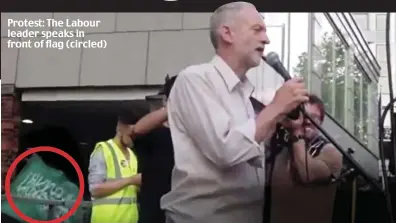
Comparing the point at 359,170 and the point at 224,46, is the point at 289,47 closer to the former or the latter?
the point at 224,46

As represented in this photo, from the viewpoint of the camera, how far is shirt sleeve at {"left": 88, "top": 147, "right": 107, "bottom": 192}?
2.50m

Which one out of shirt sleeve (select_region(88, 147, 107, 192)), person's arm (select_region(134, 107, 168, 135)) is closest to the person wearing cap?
person's arm (select_region(134, 107, 168, 135))

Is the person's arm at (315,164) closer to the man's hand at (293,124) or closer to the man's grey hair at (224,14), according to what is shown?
the man's hand at (293,124)

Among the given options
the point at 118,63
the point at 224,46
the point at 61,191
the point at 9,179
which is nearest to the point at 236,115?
the point at 224,46

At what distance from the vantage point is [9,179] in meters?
2.55

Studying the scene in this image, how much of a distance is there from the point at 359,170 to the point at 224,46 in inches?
26.6

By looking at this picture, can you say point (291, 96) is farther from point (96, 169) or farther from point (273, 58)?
point (96, 169)

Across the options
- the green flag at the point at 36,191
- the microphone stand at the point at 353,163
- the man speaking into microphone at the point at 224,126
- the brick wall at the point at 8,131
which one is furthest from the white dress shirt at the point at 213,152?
the brick wall at the point at 8,131

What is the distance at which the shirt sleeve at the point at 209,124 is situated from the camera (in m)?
2.43

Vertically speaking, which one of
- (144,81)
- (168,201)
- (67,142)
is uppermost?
(144,81)

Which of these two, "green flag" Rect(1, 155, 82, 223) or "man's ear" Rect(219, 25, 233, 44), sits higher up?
"man's ear" Rect(219, 25, 233, 44)

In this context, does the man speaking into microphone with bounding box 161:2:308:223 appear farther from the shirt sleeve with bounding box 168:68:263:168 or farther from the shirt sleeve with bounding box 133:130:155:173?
the shirt sleeve with bounding box 133:130:155:173

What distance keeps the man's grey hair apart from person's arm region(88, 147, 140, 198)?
596 mm

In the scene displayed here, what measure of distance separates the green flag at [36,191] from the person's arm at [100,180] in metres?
0.07
